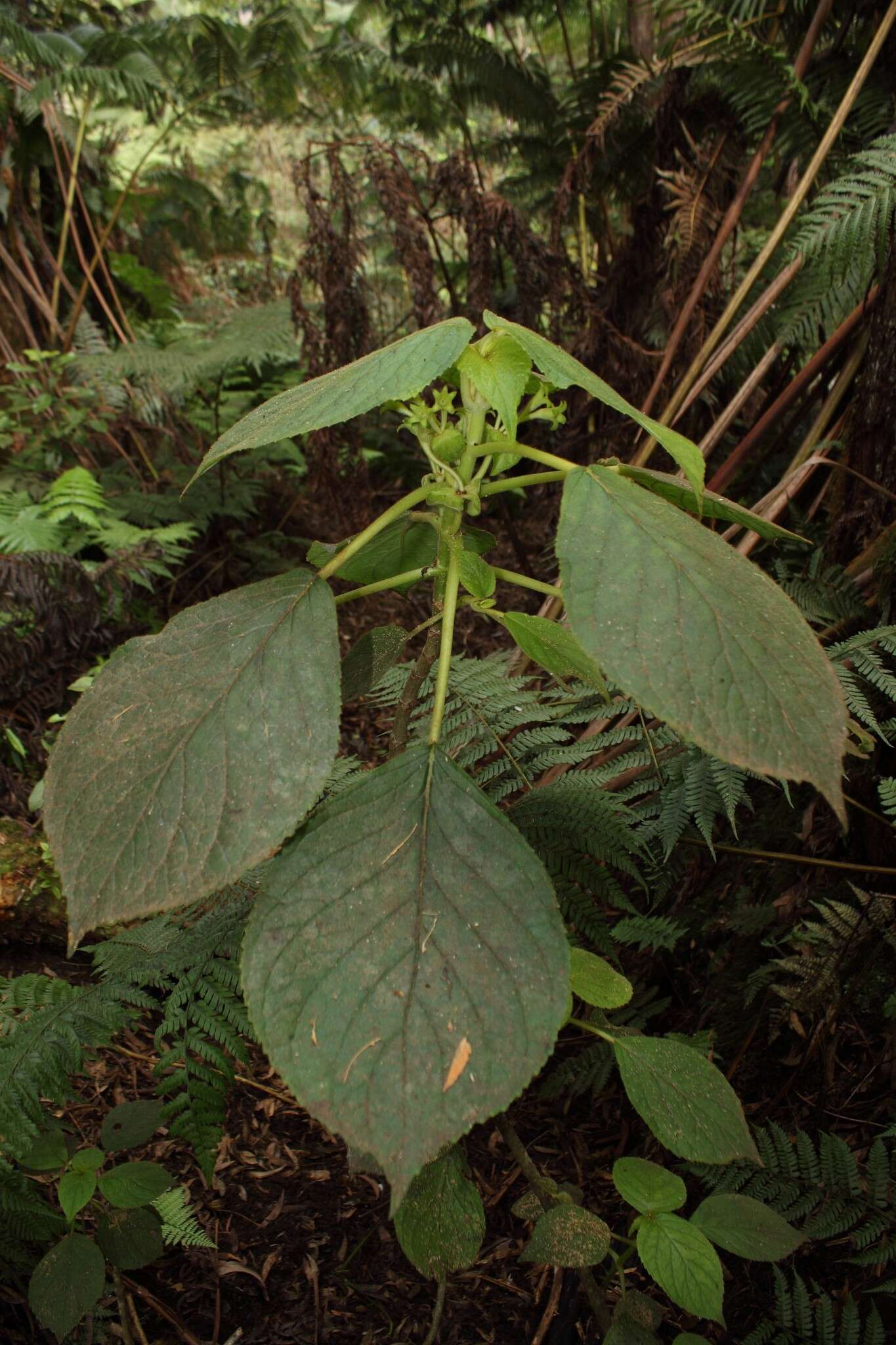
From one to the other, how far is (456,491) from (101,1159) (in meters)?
0.92

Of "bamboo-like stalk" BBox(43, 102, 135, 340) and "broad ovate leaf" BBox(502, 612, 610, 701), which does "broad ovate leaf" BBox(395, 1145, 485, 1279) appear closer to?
"broad ovate leaf" BBox(502, 612, 610, 701)

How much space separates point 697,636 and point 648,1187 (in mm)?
644

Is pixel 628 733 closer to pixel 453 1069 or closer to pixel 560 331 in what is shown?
pixel 453 1069

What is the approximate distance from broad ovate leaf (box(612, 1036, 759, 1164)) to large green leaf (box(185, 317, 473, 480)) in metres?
0.66

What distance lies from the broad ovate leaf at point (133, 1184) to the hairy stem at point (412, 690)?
0.63 metres

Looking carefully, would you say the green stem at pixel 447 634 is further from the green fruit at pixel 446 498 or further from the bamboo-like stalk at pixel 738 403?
the bamboo-like stalk at pixel 738 403

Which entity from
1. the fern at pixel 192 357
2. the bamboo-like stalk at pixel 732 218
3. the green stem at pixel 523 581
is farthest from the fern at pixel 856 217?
the fern at pixel 192 357

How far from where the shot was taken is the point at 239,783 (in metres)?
0.57

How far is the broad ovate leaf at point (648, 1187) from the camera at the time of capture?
0.82 m

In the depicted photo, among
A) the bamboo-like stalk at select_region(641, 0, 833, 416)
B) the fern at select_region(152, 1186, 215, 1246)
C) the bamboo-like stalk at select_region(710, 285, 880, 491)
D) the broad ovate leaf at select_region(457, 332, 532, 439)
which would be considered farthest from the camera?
the bamboo-like stalk at select_region(641, 0, 833, 416)

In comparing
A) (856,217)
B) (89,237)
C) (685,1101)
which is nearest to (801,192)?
(856,217)

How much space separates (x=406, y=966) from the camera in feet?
1.82

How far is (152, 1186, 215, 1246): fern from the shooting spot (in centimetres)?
111

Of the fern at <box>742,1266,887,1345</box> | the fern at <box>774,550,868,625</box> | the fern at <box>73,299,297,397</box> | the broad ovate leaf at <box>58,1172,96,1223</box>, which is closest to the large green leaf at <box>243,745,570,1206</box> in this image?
the broad ovate leaf at <box>58,1172,96,1223</box>
